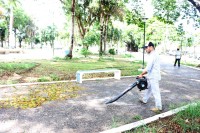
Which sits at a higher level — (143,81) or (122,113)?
(143,81)

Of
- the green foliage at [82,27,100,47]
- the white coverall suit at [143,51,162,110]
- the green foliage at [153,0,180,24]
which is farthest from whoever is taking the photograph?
the green foliage at [82,27,100,47]

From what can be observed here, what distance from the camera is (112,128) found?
5.23 metres

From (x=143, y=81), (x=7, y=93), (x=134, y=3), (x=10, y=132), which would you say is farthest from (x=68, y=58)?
(x=10, y=132)

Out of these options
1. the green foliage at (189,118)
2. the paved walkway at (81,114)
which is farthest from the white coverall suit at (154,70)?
the green foliage at (189,118)

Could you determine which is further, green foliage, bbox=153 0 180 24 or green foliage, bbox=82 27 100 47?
green foliage, bbox=82 27 100 47

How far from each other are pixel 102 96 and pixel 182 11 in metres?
15.3

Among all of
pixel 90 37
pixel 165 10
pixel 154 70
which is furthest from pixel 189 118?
pixel 90 37

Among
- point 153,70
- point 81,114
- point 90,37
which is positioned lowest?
point 81,114

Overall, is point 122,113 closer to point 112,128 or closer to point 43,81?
point 112,128

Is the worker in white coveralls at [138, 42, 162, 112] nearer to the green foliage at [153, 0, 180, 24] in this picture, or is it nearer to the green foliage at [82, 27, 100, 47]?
the green foliage at [153, 0, 180, 24]

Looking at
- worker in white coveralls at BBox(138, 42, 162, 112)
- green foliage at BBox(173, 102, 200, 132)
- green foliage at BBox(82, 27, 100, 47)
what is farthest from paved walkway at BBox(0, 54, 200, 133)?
green foliage at BBox(82, 27, 100, 47)

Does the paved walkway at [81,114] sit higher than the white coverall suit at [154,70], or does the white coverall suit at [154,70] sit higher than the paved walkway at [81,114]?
the white coverall suit at [154,70]

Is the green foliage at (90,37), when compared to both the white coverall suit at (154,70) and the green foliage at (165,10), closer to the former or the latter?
the green foliage at (165,10)

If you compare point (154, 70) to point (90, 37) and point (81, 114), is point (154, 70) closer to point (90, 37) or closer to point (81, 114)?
point (81, 114)
